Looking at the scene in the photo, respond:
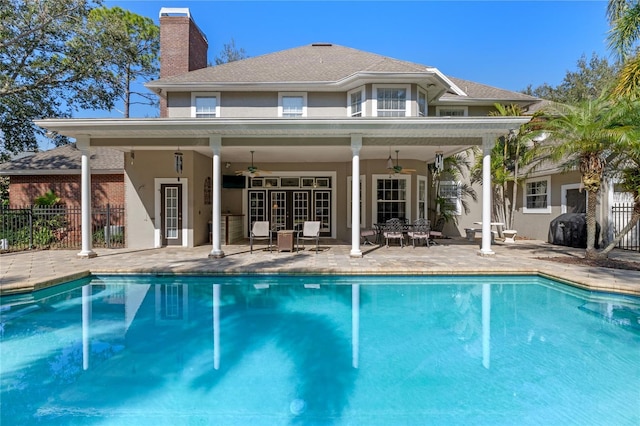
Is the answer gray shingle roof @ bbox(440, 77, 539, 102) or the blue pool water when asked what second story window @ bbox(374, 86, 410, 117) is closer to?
gray shingle roof @ bbox(440, 77, 539, 102)

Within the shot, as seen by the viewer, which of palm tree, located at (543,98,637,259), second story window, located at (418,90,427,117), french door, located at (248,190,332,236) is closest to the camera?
palm tree, located at (543,98,637,259)

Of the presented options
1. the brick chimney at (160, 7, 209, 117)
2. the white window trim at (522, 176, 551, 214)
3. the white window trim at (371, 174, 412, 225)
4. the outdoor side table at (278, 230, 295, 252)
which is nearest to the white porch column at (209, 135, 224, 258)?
the outdoor side table at (278, 230, 295, 252)

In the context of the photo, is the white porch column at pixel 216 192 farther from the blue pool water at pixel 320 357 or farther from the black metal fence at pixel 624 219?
the black metal fence at pixel 624 219

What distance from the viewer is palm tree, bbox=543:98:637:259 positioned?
8.05 metres

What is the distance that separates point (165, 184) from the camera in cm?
1220

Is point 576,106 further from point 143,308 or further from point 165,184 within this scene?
point 165,184

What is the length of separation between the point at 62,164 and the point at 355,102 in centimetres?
1308

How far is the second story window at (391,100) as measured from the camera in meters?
11.7

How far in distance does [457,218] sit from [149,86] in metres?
14.6

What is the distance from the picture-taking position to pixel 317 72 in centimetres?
1352

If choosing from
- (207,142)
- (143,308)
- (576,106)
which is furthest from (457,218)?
(143,308)

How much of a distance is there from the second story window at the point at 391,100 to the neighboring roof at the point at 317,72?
0.70m

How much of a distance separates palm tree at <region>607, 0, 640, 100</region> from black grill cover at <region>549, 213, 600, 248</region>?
5.09 m

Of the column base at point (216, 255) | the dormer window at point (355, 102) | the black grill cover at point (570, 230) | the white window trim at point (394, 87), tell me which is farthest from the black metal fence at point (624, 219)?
the column base at point (216, 255)
